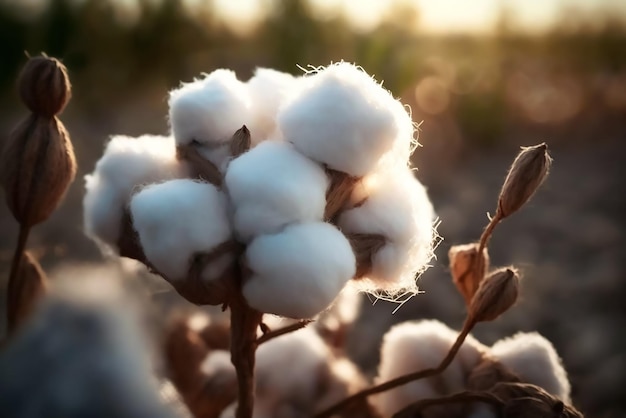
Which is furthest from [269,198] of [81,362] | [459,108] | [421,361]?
[459,108]

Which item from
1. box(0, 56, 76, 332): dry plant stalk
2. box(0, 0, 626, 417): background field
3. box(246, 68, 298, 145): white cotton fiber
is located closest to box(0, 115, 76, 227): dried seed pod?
box(0, 56, 76, 332): dry plant stalk

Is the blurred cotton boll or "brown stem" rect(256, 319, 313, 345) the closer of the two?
the blurred cotton boll

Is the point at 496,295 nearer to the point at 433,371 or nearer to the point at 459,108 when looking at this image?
the point at 433,371

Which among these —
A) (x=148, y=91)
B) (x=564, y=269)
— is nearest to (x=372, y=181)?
(x=564, y=269)

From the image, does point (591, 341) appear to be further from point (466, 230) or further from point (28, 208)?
point (28, 208)

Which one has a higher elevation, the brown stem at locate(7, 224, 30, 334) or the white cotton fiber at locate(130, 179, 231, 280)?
the white cotton fiber at locate(130, 179, 231, 280)

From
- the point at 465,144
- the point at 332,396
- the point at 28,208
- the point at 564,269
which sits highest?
the point at 28,208

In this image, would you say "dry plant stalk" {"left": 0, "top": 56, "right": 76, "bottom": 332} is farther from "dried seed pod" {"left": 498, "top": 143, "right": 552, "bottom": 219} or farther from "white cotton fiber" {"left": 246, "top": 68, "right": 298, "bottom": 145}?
"dried seed pod" {"left": 498, "top": 143, "right": 552, "bottom": 219}
